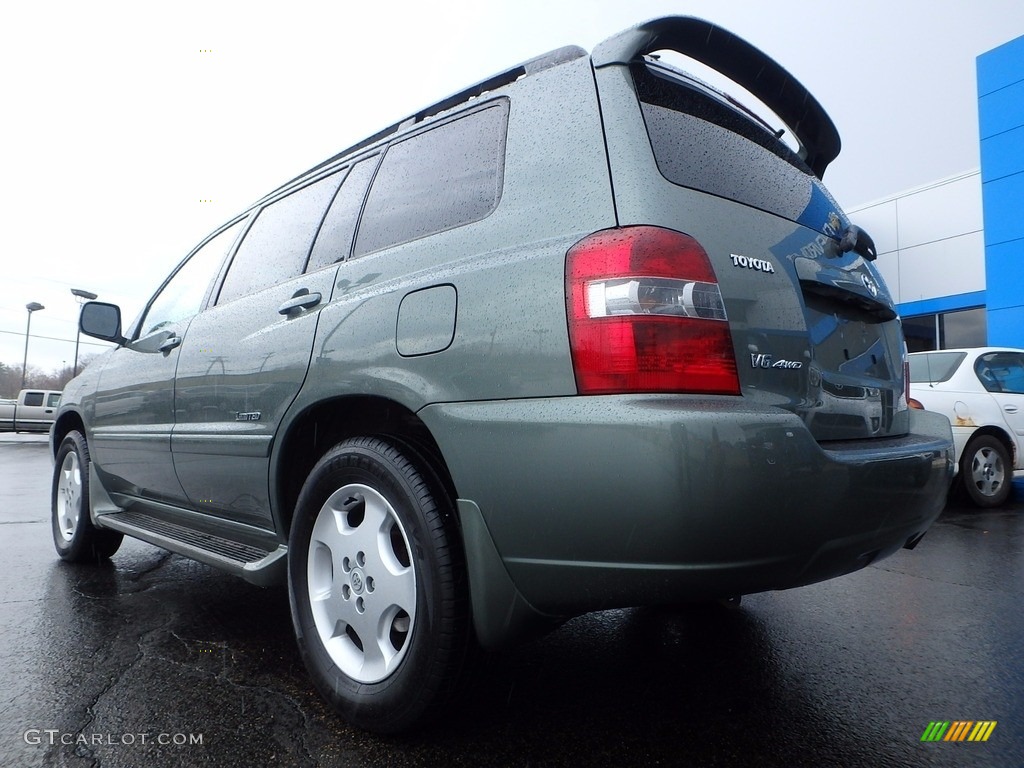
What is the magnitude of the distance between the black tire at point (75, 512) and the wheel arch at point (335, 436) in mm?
1951

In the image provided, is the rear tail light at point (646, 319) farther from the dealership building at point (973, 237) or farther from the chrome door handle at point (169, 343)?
the dealership building at point (973, 237)

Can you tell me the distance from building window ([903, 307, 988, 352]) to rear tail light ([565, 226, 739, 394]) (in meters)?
15.3

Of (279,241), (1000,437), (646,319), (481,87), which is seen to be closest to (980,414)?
(1000,437)

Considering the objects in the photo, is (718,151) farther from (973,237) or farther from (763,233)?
(973,237)

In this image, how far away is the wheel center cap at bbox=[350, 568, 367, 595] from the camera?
1.95 m

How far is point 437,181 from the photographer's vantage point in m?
2.18

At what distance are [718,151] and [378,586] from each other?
1523mm

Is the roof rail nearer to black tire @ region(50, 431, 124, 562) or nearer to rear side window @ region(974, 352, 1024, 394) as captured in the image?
black tire @ region(50, 431, 124, 562)

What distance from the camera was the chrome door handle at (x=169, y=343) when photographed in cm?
314

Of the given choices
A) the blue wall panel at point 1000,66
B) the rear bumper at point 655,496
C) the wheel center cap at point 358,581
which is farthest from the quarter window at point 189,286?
the blue wall panel at point 1000,66

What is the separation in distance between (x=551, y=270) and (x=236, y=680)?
1639 millimetres

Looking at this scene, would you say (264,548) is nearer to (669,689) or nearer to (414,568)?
(414,568)

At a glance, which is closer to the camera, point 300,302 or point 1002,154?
point 300,302

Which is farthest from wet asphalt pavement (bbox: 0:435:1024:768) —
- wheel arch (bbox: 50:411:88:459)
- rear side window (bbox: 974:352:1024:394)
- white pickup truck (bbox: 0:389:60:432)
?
white pickup truck (bbox: 0:389:60:432)
